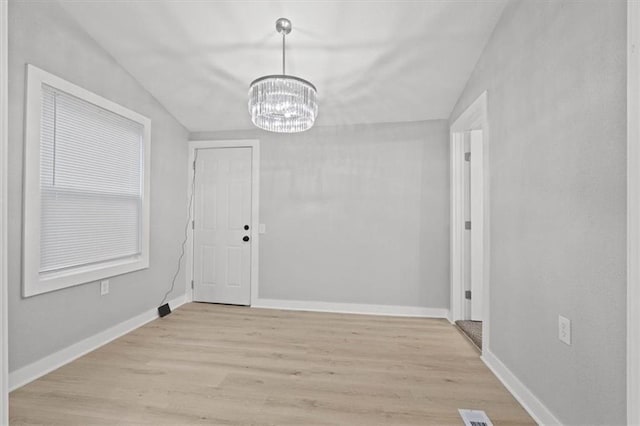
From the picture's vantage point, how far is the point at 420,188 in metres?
3.72

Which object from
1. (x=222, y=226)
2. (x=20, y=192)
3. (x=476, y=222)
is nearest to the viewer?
(x=20, y=192)

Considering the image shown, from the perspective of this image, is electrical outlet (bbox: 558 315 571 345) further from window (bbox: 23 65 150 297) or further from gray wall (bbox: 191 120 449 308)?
window (bbox: 23 65 150 297)

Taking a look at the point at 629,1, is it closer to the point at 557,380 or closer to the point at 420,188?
the point at 557,380

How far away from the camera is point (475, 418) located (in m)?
1.81

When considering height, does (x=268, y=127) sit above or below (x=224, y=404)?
above

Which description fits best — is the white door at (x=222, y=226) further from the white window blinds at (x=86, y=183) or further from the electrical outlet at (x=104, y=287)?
the electrical outlet at (x=104, y=287)

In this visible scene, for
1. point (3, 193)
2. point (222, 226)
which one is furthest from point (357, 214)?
point (3, 193)

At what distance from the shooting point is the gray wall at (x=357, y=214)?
3.70 metres

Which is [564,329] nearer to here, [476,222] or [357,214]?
[476,222]

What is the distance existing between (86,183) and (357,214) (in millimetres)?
2661

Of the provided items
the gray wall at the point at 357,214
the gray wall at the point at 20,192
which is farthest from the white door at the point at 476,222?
the gray wall at the point at 20,192

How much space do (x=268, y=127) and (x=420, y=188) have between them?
201 cm

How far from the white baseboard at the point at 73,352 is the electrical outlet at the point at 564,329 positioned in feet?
10.6

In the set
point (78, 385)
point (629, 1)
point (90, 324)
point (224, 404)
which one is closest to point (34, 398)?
point (78, 385)
